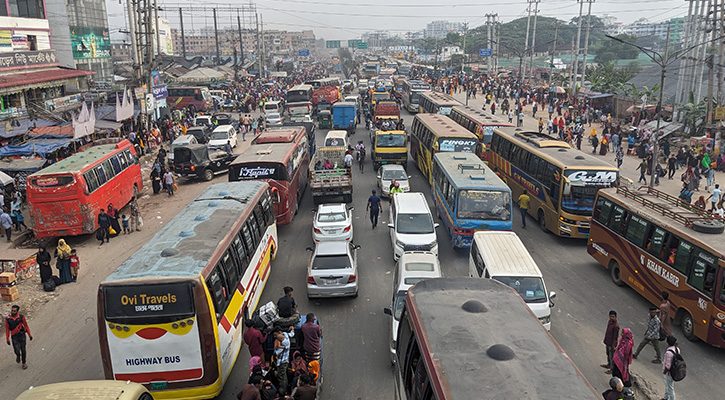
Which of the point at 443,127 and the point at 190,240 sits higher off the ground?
the point at 443,127

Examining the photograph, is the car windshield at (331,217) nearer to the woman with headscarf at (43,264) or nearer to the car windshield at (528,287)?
Result: the car windshield at (528,287)

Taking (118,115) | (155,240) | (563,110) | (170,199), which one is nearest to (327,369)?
(155,240)

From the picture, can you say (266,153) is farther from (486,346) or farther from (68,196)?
(486,346)

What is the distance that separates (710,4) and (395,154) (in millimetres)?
19977

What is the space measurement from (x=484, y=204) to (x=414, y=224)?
2.32m

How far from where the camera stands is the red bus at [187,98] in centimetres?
5366

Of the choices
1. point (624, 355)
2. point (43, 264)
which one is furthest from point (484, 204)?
point (43, 264)

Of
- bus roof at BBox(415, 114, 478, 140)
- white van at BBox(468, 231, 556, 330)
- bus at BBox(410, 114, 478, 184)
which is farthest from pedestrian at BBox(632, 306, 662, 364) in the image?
bus roof at BBox(415, 114, 478, 140)

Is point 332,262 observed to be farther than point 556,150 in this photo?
No

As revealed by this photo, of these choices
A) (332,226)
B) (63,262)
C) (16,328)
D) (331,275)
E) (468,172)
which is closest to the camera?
(16,328)

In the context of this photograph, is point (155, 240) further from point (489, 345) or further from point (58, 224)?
point (58, 224)

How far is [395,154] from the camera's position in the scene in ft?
93.8

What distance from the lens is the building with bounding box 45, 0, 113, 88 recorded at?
51.5 metres

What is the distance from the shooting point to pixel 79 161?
19891mm
